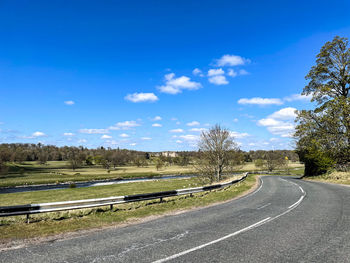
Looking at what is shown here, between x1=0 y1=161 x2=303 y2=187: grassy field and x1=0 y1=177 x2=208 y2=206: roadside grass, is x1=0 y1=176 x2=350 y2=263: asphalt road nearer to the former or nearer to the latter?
x1=0 y1=177 x2=208 y2=206: roadside grass

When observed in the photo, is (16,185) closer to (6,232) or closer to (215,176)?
(215,176)

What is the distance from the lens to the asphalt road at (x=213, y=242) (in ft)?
17.3

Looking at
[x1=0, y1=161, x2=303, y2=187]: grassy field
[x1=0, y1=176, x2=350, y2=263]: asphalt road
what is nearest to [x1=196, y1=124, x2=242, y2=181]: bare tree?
[x1=0, y1=161, x2=303, y2=187]: grassy field

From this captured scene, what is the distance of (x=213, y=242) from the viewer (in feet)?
20.7

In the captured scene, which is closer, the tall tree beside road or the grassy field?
the tall tree beside road

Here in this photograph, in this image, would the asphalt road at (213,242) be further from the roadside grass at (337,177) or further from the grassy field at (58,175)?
the grassy field at (58,175)

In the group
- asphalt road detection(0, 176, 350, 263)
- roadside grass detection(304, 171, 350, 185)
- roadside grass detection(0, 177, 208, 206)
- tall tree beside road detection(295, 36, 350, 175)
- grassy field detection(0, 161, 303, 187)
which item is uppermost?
tall tree beside road detection(295, 36, 350, 175)

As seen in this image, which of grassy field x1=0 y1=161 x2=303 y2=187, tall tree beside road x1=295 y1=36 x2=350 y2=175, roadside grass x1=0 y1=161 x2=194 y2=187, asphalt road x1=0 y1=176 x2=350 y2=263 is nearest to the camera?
asphalt road x1=0 y1=176 x2=350 y2=263

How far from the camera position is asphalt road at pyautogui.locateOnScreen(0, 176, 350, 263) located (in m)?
5.27

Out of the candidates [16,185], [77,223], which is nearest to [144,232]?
[77,223]

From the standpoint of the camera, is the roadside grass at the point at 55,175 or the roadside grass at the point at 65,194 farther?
the roadside grass at the point at 55,175

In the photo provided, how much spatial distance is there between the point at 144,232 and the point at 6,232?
15.3 ft

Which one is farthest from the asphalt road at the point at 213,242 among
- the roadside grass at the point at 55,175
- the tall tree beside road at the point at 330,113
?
the roadside grass at the point at 55,175

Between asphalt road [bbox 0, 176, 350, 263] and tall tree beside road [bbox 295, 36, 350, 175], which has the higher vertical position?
tall tree beside road [bbox 295, 36, 350, 175]
